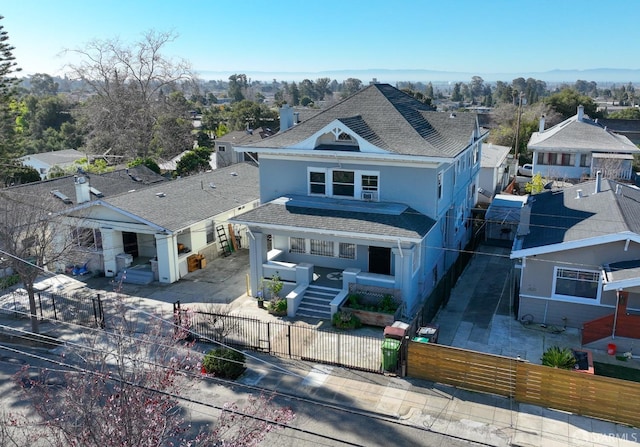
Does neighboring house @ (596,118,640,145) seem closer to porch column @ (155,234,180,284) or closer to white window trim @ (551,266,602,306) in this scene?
white window trim @ (551,266,602,306)

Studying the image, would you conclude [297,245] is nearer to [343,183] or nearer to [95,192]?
[343,183]

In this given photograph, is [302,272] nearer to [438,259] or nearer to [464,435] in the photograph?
[438,259]

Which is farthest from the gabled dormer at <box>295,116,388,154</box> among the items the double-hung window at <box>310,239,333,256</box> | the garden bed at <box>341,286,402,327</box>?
the garden bed at <box>341,286,402,327</box>

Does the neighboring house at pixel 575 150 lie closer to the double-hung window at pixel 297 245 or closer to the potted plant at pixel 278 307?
the double-hung window at pixel 297 245

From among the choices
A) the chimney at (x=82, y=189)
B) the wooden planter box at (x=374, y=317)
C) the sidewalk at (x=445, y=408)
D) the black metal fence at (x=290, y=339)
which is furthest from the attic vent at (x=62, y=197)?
the wooden planter box at (x=374, y=317)

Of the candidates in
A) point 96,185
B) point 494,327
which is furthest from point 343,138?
point 96,185

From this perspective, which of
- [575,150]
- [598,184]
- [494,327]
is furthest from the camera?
[575,150]
